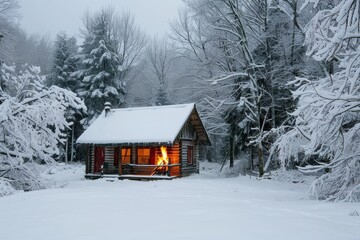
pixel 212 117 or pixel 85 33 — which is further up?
pixel 85 33

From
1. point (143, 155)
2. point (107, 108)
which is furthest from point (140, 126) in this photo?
point (107, 108)

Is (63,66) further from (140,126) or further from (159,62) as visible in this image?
(140,126)

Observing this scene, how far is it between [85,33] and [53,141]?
3284 centimetres

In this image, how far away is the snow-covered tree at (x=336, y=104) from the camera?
8.19m

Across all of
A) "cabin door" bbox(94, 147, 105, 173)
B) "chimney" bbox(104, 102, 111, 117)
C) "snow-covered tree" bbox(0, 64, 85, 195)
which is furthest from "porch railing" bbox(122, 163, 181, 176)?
"snow-covered tree" bbox(0, 64, 85, 195)

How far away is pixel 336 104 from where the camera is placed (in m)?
9.78

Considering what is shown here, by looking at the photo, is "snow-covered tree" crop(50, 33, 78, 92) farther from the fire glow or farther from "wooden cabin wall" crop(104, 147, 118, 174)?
the fire glow

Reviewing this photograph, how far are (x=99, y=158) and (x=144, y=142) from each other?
20.1 feet

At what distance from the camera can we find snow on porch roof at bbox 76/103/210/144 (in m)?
23.6

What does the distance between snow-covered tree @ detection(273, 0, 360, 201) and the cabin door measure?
1889 cm

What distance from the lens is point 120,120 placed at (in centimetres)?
2766

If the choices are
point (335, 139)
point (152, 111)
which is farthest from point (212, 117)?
point (335, 139)

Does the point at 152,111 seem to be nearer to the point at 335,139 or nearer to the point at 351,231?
the point at 335,139

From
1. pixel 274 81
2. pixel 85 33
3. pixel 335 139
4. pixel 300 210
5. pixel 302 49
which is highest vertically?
pixel 85 33
